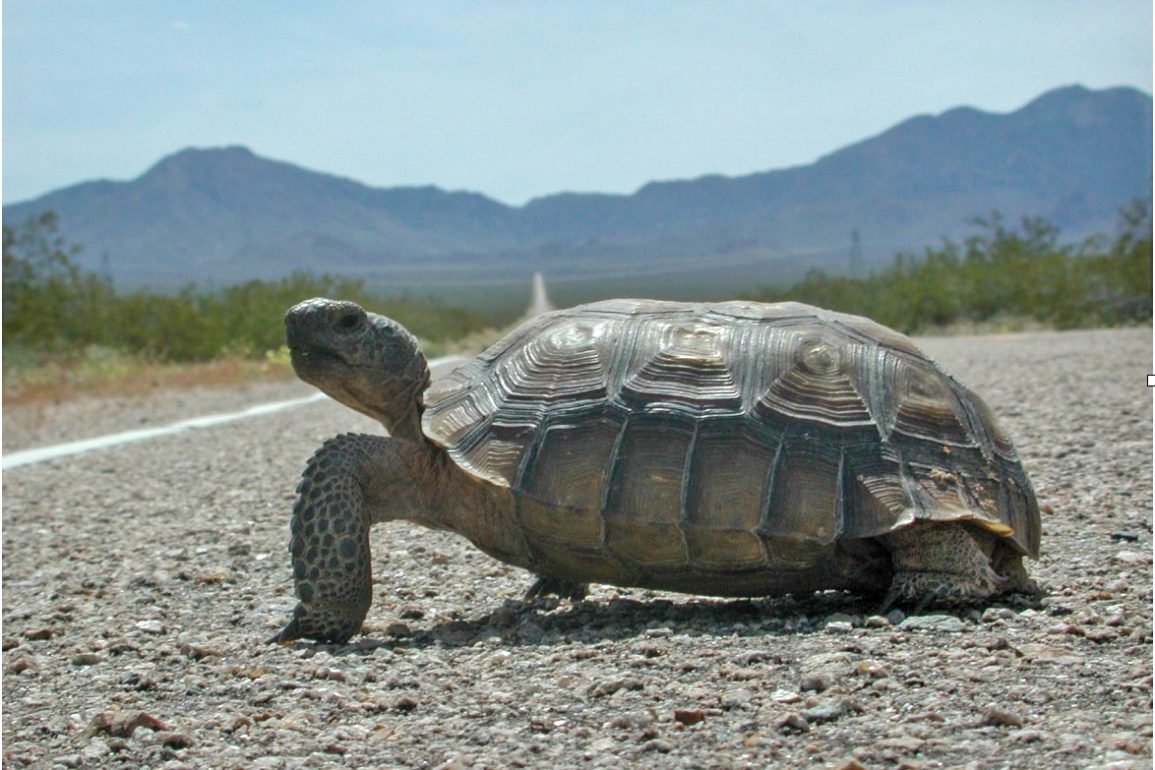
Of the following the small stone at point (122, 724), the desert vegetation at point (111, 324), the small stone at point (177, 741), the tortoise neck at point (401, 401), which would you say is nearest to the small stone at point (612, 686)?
the small stone at point (177, 741)

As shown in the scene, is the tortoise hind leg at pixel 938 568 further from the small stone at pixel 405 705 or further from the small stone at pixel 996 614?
the small stone at pixel 405 705

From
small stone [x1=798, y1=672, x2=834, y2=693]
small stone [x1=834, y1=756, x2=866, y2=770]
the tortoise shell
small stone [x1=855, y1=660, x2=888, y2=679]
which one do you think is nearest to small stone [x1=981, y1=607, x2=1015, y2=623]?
the tortoise shell

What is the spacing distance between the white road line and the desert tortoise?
5239mm

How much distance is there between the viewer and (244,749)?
3.47 m

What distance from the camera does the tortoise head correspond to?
200 inches

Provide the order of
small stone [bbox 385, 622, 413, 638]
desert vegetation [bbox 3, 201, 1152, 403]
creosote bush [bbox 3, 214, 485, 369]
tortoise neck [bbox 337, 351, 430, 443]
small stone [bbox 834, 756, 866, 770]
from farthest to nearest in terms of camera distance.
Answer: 1. creosote bush [bbox 3, 214, 485, 369]
2. desert vegetation [bbox 3, 201, 1152, 403]
3. tortoise neck [bbox 337, 351, 430, 443]
4. small stone [bbox 385, 622, 413, 638]
5. small stone [bbox 834, 756, 866, 770]

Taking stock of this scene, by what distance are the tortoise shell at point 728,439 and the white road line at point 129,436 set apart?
17.8ft

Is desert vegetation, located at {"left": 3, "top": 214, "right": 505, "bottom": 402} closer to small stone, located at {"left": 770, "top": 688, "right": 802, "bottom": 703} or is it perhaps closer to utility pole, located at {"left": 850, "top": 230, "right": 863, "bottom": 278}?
utility pole, located at {"left": 850, "top": 230, "right": 863, "bottom": 278}

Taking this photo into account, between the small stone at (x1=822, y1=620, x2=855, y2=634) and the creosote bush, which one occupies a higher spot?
the creosote bush

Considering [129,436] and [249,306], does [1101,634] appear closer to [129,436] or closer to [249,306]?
[129,436]

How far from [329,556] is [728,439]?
1521mm

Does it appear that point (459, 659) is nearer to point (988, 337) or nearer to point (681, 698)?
point (681, 698)

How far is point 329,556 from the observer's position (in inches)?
189

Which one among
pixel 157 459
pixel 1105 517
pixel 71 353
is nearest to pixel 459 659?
pixel 1105 517
